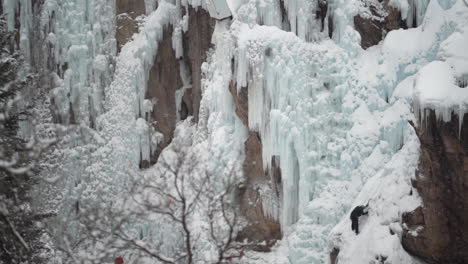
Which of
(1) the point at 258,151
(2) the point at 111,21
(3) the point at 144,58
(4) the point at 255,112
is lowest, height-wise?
(1) the point at 258,151

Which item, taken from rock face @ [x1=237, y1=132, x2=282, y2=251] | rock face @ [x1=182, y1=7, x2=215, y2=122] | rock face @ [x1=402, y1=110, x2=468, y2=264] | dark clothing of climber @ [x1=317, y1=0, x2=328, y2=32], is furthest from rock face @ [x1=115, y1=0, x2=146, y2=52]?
rock face @ [x1=402, y1=110, x2=468, y2=264]

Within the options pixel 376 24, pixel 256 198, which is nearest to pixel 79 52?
pixel 256 198

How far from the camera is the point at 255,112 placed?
12.9 m

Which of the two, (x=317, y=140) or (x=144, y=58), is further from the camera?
(x=144, y=58)

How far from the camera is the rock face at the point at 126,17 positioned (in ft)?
56.9

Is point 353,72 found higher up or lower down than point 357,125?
higher up

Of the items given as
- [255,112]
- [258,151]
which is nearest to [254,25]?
[255,112]

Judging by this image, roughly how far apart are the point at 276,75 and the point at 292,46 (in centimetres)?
74

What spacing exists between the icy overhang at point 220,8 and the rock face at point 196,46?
1966mm

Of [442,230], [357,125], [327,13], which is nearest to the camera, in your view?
[442,230]

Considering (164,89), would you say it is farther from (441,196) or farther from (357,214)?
(441,196)

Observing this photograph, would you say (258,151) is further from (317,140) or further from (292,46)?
(292,46)

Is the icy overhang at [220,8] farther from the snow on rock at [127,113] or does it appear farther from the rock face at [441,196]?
the rock face at [441,196]

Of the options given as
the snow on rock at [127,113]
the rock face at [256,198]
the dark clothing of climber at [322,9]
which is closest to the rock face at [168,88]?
the snow on rock at [127,113]
